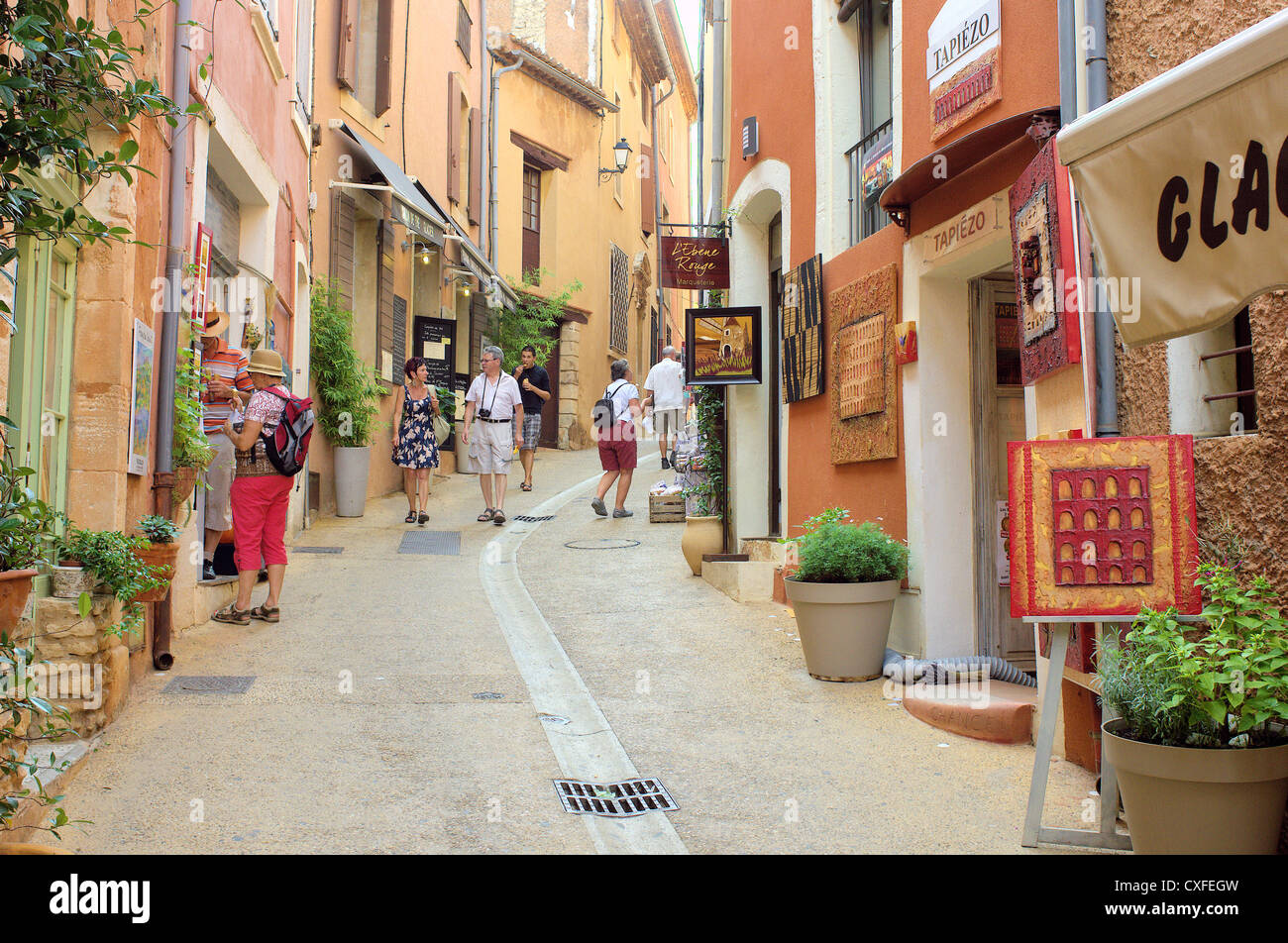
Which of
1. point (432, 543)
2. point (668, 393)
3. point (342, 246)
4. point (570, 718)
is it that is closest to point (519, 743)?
point (570, 718)

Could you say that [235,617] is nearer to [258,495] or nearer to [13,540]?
[258,495]

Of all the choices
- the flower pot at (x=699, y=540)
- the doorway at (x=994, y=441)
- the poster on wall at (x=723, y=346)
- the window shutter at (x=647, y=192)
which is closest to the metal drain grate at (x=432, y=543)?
the flower pot at (x=699, y=540)

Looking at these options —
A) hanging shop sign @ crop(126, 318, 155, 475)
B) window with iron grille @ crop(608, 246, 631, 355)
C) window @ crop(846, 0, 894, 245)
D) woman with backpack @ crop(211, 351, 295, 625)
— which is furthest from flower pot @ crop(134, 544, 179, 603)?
window with iron grille @ crop(608, 246, 631, 355)

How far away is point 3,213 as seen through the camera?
9.05 feet

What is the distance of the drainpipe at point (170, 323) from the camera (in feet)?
18.8

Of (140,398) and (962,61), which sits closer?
(140,398)

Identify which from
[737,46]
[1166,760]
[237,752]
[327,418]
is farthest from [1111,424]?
[327,418]

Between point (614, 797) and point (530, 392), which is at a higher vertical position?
point (530, 392)

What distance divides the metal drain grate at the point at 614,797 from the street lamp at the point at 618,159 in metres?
19.5

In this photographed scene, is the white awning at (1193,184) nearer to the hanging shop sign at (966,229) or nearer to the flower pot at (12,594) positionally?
the hanging shop sign at (966,229)

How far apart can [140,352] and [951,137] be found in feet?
14.1

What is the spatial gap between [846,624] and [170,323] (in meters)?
3.99

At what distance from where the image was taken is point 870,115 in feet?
24.7
